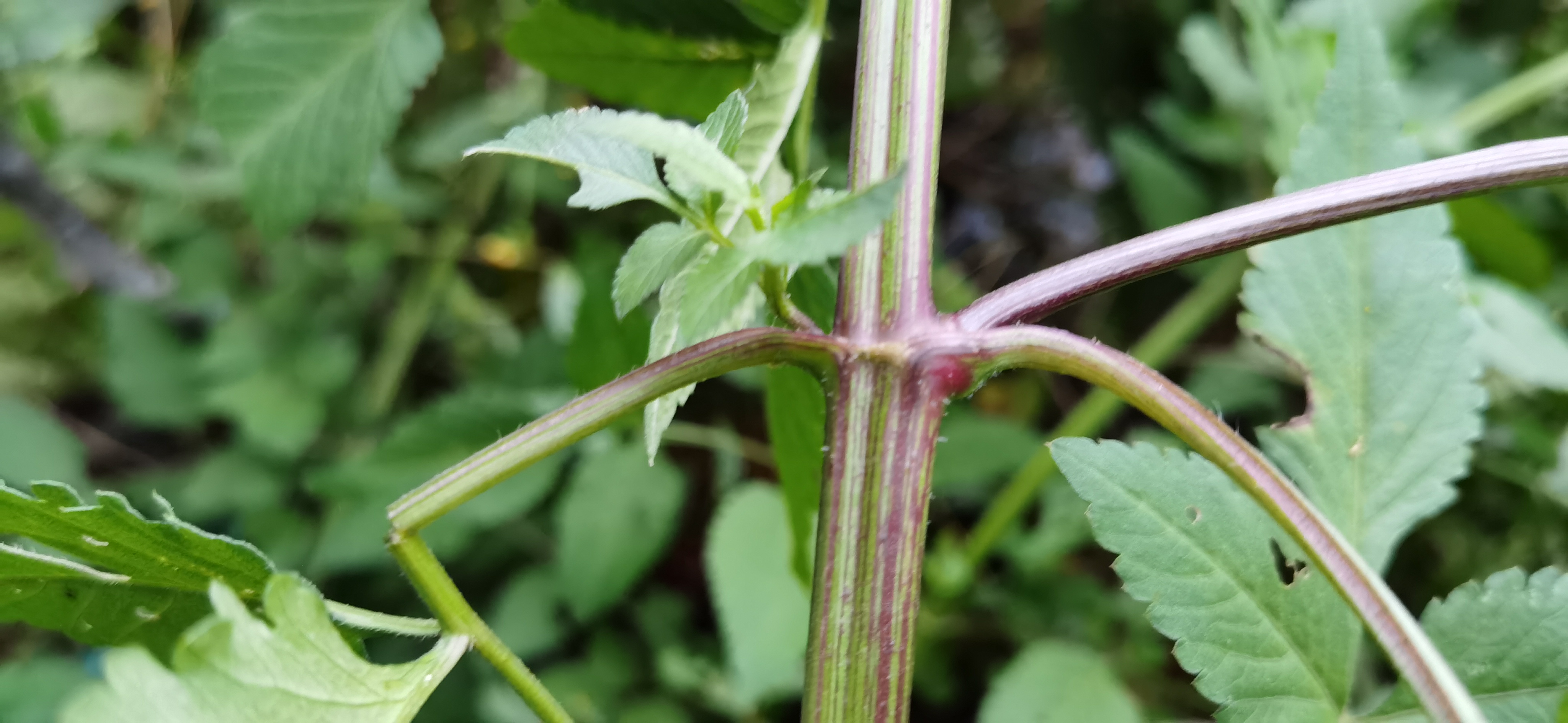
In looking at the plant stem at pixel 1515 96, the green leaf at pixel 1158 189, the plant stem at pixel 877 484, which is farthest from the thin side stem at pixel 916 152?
the plant stem at pixel 1515 96

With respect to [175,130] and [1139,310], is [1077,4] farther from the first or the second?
[175,130]

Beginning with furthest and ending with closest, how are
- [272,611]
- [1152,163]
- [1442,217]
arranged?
[1152,163] < [1442,217] < [272,611]

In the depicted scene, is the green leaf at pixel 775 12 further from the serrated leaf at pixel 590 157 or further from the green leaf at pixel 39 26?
the green leaf at pixel 39 26

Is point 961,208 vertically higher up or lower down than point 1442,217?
higher up

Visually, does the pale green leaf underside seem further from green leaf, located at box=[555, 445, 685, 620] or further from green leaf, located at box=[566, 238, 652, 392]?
green leaf, located at box=[555, 445, 685, 620]

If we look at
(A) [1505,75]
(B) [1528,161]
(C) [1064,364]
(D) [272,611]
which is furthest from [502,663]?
(A) [1505,75]

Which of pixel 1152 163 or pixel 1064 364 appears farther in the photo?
pixel 1152 163

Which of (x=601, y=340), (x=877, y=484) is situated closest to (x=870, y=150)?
(x=877, y=484)
